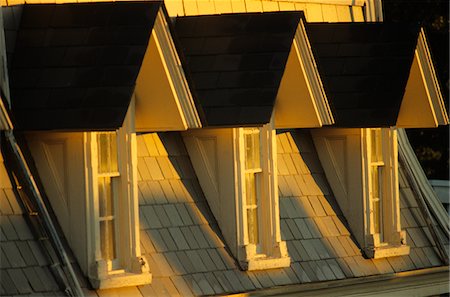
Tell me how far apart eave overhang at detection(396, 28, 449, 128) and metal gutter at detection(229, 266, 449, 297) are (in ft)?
4.75

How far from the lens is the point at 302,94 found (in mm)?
14672

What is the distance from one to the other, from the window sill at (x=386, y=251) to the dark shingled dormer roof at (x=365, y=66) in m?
1.20

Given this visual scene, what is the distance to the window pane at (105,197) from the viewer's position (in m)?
12.6

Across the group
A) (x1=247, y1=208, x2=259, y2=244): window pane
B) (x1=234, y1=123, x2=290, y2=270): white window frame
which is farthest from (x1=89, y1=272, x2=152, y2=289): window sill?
(x1=247, y1=208, x2=259, y2=244): window pane

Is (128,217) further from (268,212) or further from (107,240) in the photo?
(268,212)

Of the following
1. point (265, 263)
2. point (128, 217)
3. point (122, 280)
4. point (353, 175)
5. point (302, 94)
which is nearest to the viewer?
point (122, 280)

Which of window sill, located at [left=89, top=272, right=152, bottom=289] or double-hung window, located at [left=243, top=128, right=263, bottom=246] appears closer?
window sill, located at [left=89, top=272, right=152, bottom=289]

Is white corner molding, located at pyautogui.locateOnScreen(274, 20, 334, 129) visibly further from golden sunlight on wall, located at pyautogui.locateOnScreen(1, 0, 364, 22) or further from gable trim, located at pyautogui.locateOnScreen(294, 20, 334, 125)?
golden sunlight on wall, located at pyautogui.locateOnScreen(1, 0, 364, 22)

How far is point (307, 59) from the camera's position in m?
14.5

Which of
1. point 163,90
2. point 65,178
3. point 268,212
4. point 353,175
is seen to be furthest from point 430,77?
point 65,178

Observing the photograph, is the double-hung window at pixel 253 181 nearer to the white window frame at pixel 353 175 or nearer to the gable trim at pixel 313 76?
the gable trim at pixel 313 76

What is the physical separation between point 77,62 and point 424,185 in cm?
641

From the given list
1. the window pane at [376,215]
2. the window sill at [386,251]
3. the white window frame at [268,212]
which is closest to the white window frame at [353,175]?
the window sill at [386,251]

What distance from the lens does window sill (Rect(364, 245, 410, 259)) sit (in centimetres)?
1600
